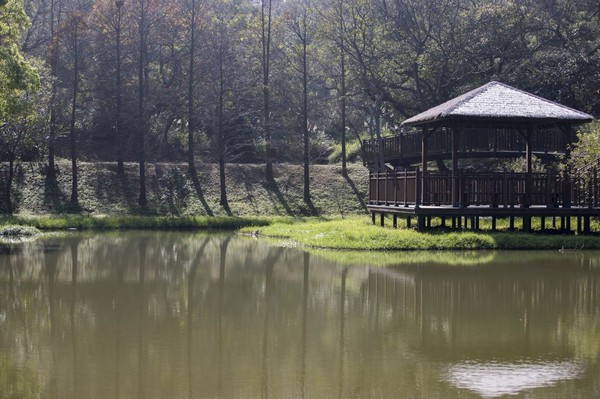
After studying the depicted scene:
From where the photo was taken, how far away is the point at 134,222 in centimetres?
3459

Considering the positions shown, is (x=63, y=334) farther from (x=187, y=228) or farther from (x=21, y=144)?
Answer: (x=21, y=144)

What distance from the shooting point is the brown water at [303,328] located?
8.89 meters

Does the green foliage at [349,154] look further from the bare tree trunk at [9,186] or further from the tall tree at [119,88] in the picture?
the bare tree trunk at [9,186]

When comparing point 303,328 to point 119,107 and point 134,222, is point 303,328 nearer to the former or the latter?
point 134,222

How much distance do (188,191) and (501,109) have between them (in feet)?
69.4

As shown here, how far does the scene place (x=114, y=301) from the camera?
565 inches

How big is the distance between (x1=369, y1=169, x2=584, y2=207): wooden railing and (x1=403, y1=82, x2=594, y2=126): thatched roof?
179cm

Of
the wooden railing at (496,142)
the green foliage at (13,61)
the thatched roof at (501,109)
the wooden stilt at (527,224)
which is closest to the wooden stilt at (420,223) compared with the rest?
the thatched roof at (501,109)

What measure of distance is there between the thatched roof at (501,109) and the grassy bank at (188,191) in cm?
1566

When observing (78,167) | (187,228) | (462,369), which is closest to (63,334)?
(462,369)

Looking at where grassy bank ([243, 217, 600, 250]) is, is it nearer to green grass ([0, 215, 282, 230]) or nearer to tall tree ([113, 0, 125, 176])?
green grass ([0, 215, 282, 230])

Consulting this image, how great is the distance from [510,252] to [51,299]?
12896mm

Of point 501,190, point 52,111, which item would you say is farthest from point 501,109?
point 52,111

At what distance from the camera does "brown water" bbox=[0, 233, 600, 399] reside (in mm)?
8891
